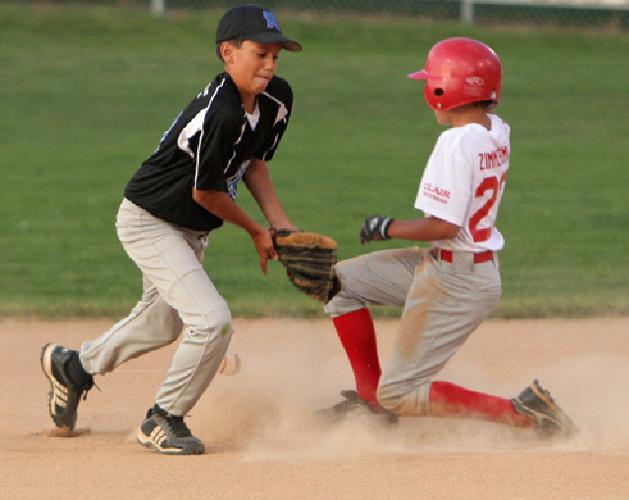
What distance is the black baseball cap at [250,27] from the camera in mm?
5254

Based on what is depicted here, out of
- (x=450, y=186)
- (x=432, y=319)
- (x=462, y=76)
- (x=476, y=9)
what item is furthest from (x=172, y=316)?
(x=476, y=9)

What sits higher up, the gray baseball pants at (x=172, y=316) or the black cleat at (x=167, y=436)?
the gray baseball pants at (x=172, y=316)

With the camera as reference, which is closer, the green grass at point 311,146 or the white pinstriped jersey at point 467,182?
the white pinstriped jersey at point 467,182

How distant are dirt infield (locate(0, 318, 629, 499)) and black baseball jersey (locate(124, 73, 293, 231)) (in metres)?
1.01

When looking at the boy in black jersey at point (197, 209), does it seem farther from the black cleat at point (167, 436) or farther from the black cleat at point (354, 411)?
the black cleat at point (354, 411)

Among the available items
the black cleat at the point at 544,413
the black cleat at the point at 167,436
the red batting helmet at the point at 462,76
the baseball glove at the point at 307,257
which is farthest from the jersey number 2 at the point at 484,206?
the black cleat at the point at 167,436

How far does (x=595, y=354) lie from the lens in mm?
7434

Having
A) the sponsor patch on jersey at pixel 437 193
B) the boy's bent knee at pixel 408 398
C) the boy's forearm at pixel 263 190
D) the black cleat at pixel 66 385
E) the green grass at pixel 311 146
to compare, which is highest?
the sponsor patch on jersey at pixel 437 193

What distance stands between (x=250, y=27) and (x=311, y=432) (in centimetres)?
180

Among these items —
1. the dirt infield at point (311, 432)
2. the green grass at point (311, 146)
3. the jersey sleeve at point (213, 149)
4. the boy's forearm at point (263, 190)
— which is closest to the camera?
the dirt infield at point (311, 432)

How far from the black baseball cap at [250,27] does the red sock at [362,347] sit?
127cm

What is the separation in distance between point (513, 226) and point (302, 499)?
723 cm

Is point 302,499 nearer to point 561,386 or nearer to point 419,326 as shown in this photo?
point 419,326

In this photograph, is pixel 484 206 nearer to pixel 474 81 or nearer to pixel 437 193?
pixel 437 193
